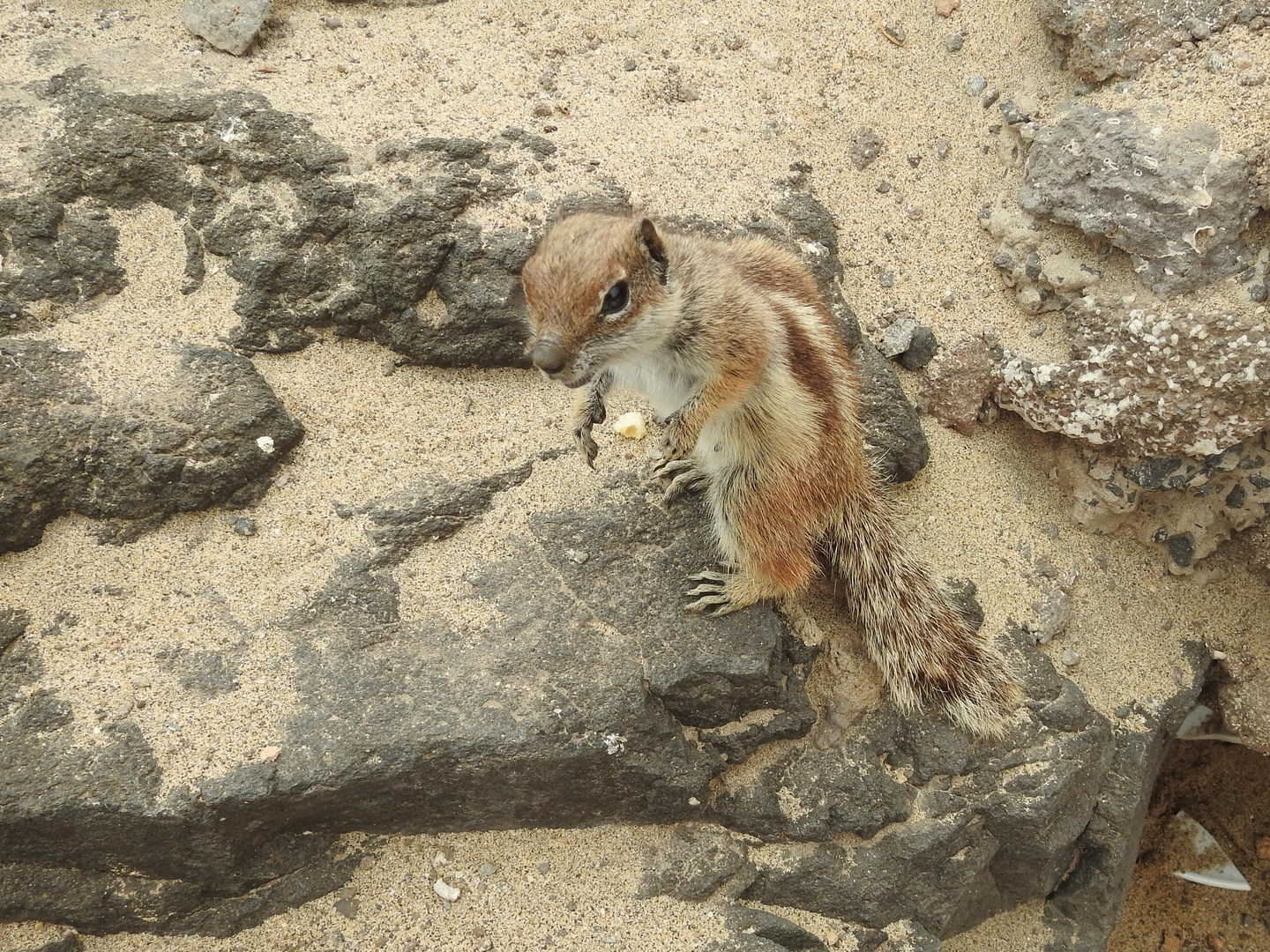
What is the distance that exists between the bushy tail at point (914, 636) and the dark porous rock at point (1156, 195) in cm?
137

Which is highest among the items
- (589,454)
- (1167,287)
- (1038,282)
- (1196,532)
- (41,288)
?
(1167,287)

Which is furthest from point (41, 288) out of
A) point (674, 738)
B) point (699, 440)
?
point (674, 738)

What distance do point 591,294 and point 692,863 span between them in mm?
1785

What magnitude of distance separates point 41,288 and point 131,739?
5.37 ft

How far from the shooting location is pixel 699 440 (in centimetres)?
346

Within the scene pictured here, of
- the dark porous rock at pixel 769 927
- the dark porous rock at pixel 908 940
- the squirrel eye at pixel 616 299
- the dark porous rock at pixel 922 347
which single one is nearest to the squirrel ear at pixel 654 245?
the squirrel eye at pixel 616 299

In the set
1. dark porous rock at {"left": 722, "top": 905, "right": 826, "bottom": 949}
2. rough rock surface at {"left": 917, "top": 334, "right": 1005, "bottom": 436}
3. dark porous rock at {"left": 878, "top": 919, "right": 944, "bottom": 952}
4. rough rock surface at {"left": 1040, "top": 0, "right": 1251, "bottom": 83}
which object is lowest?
dark porous rock at {"left": 722, "top": 905, "right": 826, "bottom": 949}

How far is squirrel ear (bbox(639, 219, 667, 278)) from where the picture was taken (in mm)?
2822

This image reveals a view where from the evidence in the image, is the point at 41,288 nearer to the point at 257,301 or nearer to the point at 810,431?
the point at 257,301

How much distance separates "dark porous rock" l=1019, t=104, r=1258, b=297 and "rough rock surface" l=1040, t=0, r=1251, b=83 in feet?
0.77

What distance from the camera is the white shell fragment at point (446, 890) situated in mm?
3049

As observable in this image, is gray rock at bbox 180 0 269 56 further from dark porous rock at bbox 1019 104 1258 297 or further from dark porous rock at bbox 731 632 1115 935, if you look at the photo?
dark porous rock at bbox 731 632 1115 935

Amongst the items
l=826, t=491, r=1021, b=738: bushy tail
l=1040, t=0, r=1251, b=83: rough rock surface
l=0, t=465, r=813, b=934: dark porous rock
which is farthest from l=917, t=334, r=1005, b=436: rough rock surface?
l=0, t=465, r=813, b=934: dark porous rock

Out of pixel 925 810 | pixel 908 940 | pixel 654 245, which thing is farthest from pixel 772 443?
pixel 908 940
